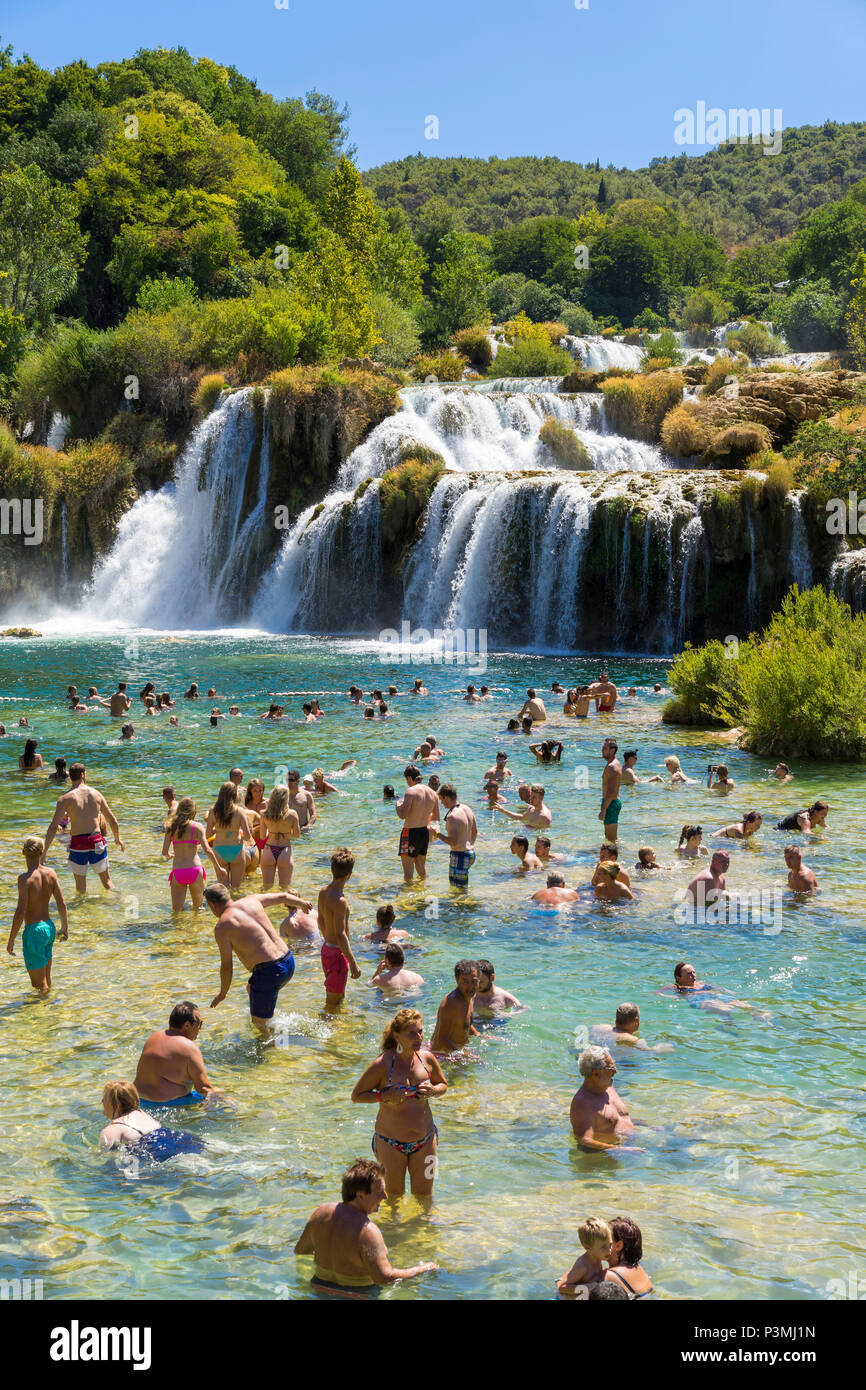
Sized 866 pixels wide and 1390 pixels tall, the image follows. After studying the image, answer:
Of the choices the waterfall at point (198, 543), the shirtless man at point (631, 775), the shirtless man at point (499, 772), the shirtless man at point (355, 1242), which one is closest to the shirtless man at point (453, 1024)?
the shirtless man at point (355, 1242)

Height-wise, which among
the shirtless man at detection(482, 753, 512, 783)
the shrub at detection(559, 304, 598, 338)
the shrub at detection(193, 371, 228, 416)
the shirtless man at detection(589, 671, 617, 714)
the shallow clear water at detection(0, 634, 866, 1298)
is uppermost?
the shrub at detection(559, 304, 598, 338)

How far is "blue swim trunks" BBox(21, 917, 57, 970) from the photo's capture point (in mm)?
11703

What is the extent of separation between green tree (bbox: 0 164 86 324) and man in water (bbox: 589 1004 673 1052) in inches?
2263

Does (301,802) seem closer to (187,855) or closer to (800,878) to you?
(187,855)

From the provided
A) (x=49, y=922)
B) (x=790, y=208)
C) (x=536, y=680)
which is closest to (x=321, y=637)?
(x=536, y=680)

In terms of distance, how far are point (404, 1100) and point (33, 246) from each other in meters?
61.6

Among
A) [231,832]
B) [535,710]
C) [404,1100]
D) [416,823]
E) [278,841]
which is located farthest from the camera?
[535,710]

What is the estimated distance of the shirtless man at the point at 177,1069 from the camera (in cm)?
916

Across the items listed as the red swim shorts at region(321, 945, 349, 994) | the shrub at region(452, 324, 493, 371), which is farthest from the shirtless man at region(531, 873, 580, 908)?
the shrub at region(452, 324, 493, 371)

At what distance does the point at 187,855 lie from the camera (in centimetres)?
1416

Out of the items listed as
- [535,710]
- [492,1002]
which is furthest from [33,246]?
[492,1002]

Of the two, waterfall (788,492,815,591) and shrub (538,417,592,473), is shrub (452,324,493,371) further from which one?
waterfall (788,492,815,591)

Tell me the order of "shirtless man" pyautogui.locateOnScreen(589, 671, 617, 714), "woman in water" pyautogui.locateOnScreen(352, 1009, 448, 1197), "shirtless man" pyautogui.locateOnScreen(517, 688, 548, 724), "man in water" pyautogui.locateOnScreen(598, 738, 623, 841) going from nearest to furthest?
"woman in water" pyautogui.locateOnScreen(352, 1009, 448, 1197) → "man in water" pyautogui.locateOnScreen(598, 738, 623, 841) → "shirtless man" pyautogui.locateOnScreen(517, 688, 548, 724) → "shirtless man" pyautogui.locateOnScreen(589, 671, 617, 714)

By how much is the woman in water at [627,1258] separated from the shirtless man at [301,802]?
1146 centimetres
